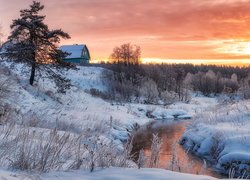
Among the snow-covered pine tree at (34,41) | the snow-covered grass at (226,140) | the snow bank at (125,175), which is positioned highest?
the snow-covered pine tree at (34,41)

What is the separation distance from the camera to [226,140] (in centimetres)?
1661

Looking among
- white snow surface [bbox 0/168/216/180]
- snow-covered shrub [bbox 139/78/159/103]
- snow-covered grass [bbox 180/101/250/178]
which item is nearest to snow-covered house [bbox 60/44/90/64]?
snow-covered shrub [bbox 139/78/159/103]

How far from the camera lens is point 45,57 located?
3169cm

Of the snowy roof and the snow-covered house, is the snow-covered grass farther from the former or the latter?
the snowy roof

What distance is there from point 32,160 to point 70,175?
58 cm

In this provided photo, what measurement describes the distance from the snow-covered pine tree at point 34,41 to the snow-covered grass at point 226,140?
1473 cm

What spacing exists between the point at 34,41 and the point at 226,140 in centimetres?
1962

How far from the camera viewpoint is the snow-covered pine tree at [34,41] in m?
30.1

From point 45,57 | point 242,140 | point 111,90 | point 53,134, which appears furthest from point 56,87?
point 53,134

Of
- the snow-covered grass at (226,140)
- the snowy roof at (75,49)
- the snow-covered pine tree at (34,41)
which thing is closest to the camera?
the snow-covered grass at (226,140)

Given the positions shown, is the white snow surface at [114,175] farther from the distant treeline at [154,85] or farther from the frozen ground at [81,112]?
the distant treeline at [154,85]

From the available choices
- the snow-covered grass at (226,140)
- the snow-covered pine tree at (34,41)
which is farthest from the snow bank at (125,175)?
the snow-covered pine tree at (34,41)

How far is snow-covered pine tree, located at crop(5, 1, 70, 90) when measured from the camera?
98.9 ft

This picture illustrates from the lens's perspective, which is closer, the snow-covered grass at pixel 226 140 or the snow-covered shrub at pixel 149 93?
the snow-covered grass at pixel 226 140
